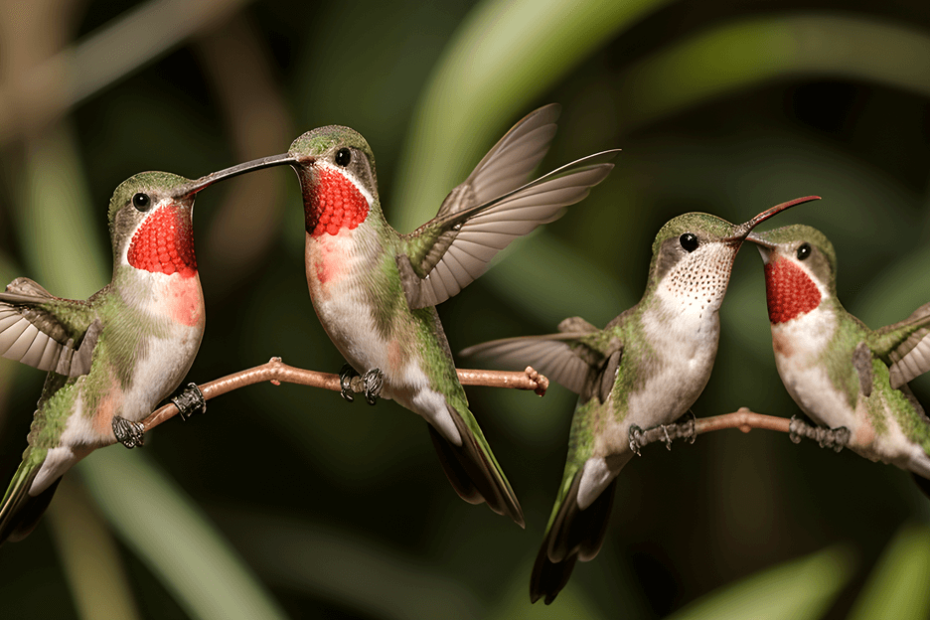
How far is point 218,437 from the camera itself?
1243mm

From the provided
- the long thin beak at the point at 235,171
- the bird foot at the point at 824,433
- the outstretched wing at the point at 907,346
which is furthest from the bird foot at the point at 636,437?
the long thin beak at the point at 235,171

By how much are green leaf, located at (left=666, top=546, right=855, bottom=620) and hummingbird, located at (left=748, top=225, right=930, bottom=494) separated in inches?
13.2

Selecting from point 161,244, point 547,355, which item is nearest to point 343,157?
point 161,244

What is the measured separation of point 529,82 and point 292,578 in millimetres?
966

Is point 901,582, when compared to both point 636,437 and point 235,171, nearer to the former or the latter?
point 636,437

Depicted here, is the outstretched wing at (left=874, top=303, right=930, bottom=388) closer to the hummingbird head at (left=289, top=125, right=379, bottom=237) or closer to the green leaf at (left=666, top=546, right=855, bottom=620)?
the green leaf at (left=666, top=546, right=855, bottom=620)

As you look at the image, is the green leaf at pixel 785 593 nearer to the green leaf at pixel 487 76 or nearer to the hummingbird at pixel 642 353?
the hummingbird at pixel 642 353

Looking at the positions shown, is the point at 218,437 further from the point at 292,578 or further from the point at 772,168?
the point at 772,168

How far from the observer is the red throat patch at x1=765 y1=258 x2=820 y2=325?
0.88 m

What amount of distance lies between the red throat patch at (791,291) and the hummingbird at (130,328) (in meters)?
0.66

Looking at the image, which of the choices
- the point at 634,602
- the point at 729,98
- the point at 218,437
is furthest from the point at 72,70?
the point at 634,602

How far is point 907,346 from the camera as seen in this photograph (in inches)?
33.9

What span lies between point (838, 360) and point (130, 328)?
2.90 feet

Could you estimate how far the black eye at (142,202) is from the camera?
813 millimetres
